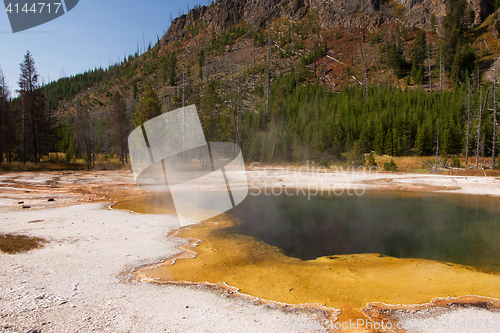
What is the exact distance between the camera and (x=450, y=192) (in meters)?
20.6

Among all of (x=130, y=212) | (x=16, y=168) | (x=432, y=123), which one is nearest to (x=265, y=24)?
(x=432, y=123)

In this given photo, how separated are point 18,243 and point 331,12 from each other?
14957 centimetres

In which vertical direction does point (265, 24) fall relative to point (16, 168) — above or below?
above

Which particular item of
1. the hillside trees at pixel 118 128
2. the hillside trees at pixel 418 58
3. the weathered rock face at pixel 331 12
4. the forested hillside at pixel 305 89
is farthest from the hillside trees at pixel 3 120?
the weathered rock face at pixel 331 12

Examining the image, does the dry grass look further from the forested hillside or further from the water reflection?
the forested hillside

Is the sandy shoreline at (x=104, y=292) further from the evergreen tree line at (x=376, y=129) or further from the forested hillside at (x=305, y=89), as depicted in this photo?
the evergreen tree line at (x=376, y=129)

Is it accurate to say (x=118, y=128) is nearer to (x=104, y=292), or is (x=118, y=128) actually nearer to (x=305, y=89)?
(x=104, y=292)

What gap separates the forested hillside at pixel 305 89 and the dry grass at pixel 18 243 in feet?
100

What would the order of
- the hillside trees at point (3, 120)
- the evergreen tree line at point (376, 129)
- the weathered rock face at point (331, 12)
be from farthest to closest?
the weathered rock face at point (331, 12)
the evergreen tree line at point (376, 129)
the hillside trees at point (3, 120)

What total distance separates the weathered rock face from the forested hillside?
65 centimetres

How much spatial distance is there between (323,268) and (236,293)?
2.69m

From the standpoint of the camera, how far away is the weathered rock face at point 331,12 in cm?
10719

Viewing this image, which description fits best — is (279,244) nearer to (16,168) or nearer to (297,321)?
(297,321)

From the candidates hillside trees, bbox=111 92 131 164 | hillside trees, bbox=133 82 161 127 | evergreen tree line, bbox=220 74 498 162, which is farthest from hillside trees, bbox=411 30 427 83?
hillside trees, bbox=111 92 131 164
